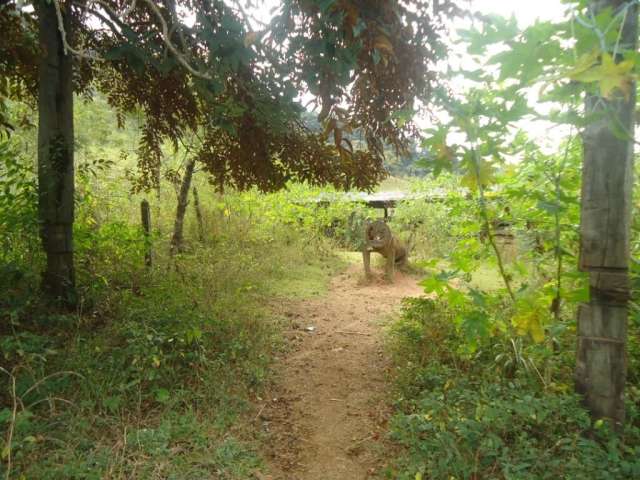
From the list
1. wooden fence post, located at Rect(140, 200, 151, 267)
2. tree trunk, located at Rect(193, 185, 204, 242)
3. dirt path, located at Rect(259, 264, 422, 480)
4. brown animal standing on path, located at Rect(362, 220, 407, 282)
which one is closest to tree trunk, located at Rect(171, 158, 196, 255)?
wooden fence post, located at Rect(140, 200, 151, 267)

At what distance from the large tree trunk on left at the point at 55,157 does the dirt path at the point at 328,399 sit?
2.39 meters

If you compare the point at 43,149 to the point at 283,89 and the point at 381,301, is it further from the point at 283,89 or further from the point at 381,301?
the point at 381,301

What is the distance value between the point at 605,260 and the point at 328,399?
2467mm

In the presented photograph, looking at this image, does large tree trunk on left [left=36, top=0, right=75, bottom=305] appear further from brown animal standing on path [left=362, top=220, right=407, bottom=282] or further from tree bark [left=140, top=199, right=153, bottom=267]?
brown animal standing on path [left=362, top=220, right=407, bottom=282]

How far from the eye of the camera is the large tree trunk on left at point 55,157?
12.7 feet

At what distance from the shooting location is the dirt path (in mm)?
2830

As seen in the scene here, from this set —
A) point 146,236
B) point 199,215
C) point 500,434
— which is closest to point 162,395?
point 500,434

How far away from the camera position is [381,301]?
6863 mm

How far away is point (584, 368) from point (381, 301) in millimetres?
4686

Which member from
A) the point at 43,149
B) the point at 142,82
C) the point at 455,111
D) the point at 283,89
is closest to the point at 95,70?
the point at 142,82

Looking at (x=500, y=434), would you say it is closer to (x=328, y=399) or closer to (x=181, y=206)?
(x=328, y=399)

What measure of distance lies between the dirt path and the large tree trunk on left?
2.39m

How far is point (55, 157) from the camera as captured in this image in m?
3.89

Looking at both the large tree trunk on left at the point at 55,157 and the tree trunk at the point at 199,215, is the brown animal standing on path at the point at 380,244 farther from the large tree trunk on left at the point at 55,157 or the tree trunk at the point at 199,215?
the large tree trunk on left at the point at 55,157
